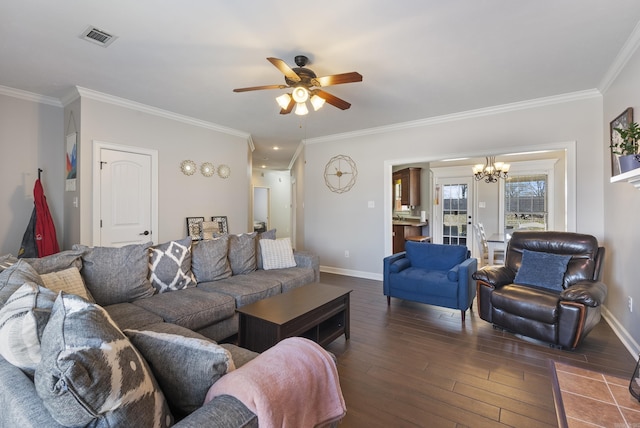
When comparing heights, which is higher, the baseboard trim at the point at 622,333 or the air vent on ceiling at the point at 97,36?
the air vent on ceiling at the point at 97,36

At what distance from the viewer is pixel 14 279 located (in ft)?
4.83

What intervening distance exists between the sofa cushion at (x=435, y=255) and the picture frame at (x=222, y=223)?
117 inches

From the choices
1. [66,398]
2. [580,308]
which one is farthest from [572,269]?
[66,398]

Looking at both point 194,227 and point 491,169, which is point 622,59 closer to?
point 491,169

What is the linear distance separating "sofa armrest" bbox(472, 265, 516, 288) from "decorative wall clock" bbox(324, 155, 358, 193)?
2788 mm

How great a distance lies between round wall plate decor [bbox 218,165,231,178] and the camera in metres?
5.07

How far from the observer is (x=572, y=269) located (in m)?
2.97

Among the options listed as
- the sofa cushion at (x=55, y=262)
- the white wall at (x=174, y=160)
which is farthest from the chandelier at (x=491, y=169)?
the sofa cushion at (x=55, y=262)

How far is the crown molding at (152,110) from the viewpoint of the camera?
3575 mm

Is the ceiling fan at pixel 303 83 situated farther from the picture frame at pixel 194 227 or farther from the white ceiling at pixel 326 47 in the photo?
the picture frame at pixel 194 227

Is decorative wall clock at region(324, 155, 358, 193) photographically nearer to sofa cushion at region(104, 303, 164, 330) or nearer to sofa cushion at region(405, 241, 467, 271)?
sofa cushion at region(405, 241, 467, 271)

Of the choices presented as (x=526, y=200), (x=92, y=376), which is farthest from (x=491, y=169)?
(x=92, y=376)

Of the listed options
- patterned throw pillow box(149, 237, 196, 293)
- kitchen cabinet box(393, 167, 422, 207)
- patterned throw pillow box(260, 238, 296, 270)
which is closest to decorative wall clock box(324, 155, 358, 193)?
patterned throw pillow box(260, 238, 296, 270)

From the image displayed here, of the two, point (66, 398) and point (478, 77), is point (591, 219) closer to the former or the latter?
point (478, 77)
